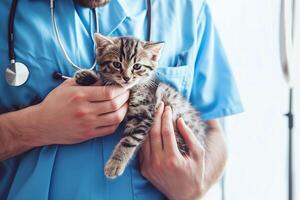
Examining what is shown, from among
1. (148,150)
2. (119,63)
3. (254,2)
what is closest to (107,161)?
(148,150)

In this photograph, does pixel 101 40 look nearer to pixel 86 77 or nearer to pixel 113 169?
pixel 86 77

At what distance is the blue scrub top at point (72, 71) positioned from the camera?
2.63 ft

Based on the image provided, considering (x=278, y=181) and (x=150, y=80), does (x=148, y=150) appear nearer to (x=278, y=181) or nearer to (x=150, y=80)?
(x=150, y=80)

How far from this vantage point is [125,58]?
0.89m

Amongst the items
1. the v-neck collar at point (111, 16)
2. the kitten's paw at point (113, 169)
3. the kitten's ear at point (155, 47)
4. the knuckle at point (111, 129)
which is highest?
the v-neck collar at point (111, 16)

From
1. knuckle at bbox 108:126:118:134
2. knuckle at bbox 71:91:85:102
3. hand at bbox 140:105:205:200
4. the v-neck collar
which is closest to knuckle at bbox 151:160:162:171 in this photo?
hand at bbox 140:105:205:200

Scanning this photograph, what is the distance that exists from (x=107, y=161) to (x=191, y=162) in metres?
0.20

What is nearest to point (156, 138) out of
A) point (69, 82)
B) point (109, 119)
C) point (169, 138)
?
point (169, 138)

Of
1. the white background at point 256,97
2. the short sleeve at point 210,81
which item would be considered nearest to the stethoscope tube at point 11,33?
the short sleeve at point 210,81

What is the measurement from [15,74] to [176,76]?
0.38 metres

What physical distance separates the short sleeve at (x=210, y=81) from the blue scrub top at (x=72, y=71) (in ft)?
0.19

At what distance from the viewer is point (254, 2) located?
1.41 m

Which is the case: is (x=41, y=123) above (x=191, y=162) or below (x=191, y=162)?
above

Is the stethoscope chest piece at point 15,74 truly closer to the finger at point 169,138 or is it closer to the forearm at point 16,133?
the forearm at point 16,133
